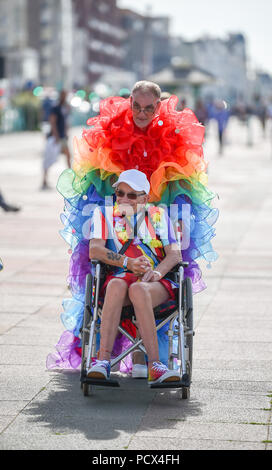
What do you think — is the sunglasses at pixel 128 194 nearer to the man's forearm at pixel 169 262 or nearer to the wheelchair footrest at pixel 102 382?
the man's forearm at pixel 169 262

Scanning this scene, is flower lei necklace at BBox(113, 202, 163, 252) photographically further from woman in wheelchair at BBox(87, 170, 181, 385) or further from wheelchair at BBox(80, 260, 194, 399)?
wheelchair at BBox(80, 260, 194, 399)

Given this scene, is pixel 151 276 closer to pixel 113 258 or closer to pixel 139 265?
pixel 139 265

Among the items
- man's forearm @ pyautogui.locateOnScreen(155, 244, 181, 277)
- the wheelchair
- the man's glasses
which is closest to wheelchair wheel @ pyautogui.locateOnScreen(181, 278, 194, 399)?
the wheelchair

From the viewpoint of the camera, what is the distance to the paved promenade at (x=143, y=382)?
4.32 meters

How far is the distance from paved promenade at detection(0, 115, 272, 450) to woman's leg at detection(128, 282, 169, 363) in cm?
28

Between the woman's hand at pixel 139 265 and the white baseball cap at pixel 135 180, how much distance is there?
0.37 m

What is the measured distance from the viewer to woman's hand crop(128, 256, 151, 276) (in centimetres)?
498

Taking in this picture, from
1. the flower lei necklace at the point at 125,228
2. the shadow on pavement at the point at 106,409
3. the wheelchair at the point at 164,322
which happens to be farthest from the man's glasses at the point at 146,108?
the shadow on pavement at the point at 106,409

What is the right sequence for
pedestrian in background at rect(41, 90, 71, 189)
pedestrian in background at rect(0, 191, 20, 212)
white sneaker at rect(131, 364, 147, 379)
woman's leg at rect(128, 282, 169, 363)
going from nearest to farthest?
woman's leg at rect(128, 282, 169, 363), white sneaker at rect(131, 364, 147, 379), pedestrian in background at rect(0, 191, 20, 212), pedestrian in background at rect(41, 90, 71, 189)

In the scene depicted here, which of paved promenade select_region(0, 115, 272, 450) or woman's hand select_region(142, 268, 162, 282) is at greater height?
woman's hand select_region(142, 268, 162, 282)

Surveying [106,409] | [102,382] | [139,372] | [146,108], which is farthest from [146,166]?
[106,409]

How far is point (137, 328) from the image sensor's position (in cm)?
516
